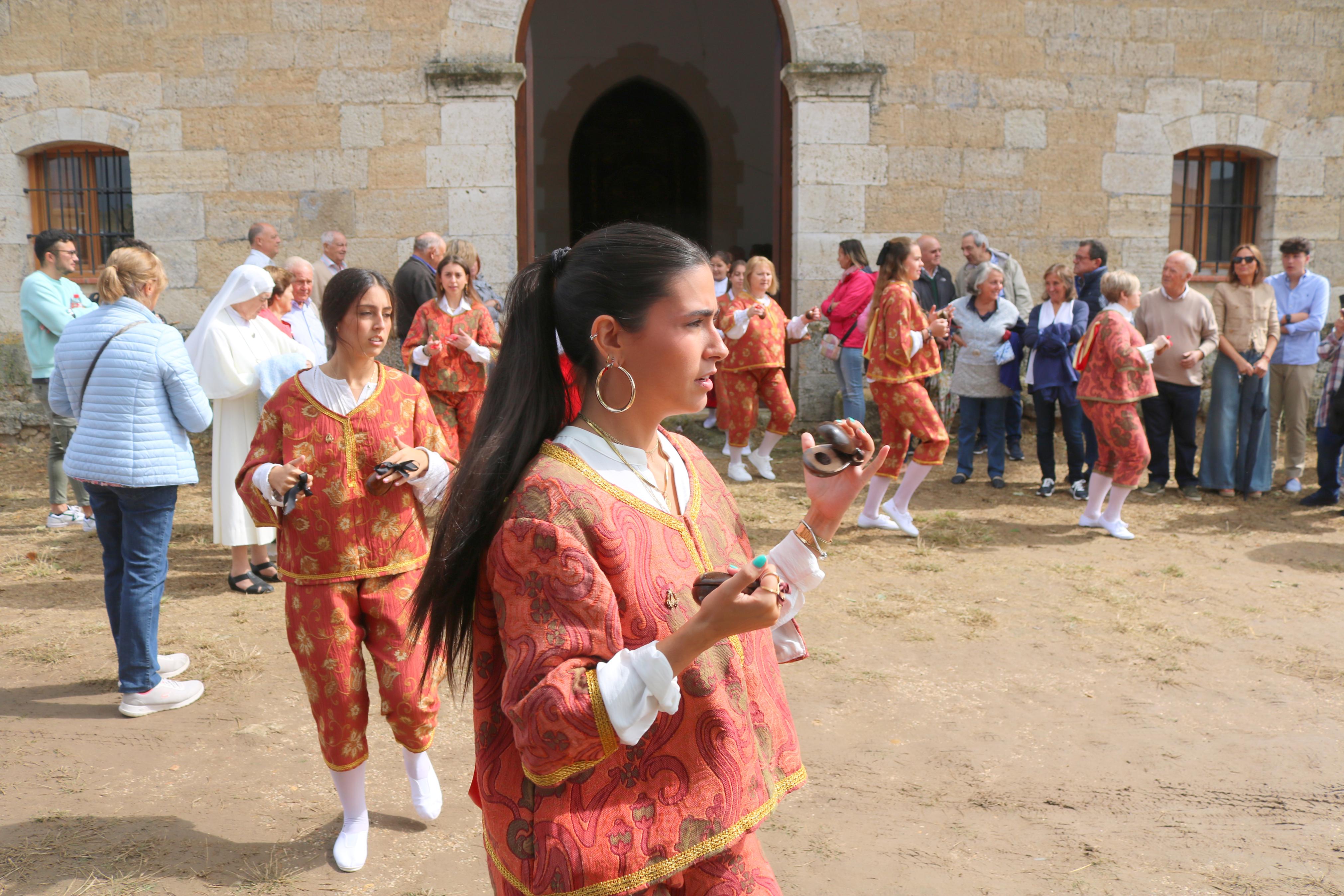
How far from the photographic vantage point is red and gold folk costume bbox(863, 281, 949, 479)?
6.84 metres

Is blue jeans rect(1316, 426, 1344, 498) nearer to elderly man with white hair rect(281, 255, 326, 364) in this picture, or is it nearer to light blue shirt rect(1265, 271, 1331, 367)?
light blue shirt rect(1265, 271, 1331, 367)

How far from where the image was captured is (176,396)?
169 inches

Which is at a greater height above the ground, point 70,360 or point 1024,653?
point 70,360

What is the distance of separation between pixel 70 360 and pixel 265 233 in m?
3.16

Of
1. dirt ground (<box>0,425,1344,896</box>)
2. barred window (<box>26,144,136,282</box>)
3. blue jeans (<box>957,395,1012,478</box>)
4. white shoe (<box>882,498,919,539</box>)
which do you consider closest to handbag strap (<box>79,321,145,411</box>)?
dirt ground (<box>0,425,1344,896</box>)

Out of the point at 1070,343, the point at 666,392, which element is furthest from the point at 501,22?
the point at 666,392

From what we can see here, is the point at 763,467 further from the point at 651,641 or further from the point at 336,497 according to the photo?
the point at 651,641

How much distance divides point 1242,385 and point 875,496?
341 centimetres

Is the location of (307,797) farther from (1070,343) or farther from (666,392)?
(1070,343)

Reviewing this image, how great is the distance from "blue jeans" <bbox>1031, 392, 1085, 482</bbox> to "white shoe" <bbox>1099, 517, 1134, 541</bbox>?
1.09 m

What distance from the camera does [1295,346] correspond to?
829 centimetres

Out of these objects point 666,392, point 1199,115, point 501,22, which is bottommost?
point 666,392

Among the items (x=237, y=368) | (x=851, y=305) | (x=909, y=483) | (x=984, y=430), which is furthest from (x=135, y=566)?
(x=984, y=430)

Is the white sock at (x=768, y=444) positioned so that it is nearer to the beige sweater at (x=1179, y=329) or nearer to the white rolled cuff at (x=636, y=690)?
the beige sweater at (x=1179, y=329)
